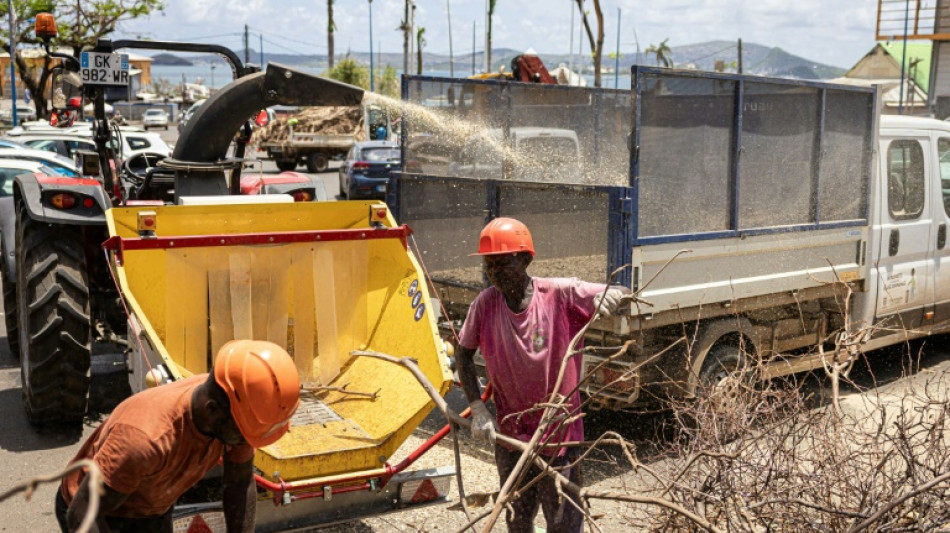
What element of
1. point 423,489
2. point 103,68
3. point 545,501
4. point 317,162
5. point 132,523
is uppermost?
point 103,68

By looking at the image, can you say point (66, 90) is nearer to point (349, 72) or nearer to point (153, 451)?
point (153, 451)

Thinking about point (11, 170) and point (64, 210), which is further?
point (11, 170)

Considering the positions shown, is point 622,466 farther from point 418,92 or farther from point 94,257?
point 94,257

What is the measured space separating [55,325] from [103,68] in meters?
1.80

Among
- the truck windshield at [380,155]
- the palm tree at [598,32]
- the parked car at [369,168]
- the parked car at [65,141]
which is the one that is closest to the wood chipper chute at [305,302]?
the parked car at [65,141]

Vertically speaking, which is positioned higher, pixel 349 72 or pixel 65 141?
pixel 349 72

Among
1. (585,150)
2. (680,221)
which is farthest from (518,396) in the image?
(585,150)

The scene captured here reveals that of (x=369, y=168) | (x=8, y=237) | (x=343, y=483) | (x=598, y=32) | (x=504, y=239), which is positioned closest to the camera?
(x=504, y=239)

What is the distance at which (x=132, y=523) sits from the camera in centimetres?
349

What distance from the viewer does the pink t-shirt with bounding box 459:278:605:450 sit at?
4.39 m

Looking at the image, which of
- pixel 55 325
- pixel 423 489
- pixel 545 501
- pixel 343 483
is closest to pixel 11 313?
pixel 55 325

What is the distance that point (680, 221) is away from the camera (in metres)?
6.45

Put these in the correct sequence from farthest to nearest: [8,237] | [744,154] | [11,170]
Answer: [11,170] → [8,237] → [744,154]

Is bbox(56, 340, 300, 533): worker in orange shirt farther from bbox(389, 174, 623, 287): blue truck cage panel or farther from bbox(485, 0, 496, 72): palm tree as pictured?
bbox(485, 0, 496, 72): palm tree
